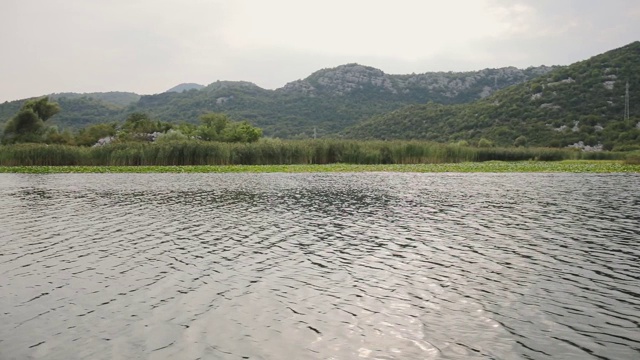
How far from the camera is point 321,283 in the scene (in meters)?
11.5

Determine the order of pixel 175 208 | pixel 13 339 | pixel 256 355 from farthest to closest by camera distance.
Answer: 1. pixel 175 208
2. pixel 13 339
3. pixel 256 355

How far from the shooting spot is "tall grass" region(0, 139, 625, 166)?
61.5m

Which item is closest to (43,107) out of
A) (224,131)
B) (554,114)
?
(224,131)

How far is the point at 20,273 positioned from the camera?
1241cm

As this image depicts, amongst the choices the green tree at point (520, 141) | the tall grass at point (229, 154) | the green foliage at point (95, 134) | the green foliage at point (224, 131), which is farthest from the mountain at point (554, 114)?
the green foliage at point (95, 134)

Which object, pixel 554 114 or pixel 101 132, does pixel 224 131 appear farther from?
pixel 554 114

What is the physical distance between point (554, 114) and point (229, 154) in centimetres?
7666

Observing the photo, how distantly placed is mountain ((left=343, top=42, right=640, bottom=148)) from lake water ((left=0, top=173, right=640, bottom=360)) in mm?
79745

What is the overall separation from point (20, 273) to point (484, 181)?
116ft

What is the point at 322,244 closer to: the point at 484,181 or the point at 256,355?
the point at 256,355

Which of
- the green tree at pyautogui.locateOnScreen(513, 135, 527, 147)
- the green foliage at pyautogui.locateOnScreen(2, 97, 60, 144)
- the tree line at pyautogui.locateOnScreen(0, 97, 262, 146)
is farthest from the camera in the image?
the green foliage at pyautogui.locateOnScreen(2, 97, 60, 144)

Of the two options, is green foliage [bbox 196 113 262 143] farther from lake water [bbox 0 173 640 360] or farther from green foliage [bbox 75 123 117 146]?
lake water [bbox 0 173 640 360]

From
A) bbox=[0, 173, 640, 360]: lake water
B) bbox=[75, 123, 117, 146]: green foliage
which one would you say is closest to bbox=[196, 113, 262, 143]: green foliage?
bbox=[75, 123, 117, 146]: green foliage

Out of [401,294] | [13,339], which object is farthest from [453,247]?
[13,339]
